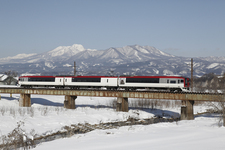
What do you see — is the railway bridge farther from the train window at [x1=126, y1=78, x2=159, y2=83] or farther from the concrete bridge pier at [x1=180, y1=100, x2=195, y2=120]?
the train window at [x1=126, y1=78, x2=159, y2=83]

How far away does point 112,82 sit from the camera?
185 feet

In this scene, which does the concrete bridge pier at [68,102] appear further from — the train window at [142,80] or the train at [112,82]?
the train window at [142,80]

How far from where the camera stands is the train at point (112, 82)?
50594 millimetres

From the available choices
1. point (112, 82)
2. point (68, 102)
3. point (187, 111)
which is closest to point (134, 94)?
point (112, 82)

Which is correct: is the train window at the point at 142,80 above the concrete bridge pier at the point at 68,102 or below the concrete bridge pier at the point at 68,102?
above

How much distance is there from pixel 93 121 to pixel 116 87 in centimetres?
1284

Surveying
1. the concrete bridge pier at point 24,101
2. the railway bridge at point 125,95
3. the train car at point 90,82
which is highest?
the train car at point 90,82

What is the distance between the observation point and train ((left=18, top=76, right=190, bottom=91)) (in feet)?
166

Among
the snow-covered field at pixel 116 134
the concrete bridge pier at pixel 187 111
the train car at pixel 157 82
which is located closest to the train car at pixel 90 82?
the train car at pixel 157 82

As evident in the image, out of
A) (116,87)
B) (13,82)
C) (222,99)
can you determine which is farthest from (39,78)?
(13,82)

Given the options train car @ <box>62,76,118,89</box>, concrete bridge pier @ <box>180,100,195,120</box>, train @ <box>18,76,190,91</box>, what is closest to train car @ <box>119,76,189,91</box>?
train @ <box>18,76,190,91</box>

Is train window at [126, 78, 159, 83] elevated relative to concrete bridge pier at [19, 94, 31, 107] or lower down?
elevated

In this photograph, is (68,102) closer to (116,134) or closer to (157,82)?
(157,82)

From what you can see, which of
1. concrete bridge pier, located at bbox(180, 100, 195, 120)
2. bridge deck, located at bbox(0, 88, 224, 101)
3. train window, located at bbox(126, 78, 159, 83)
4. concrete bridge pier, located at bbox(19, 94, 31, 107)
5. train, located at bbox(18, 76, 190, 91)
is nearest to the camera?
bridge deck, located at bbox(0, 88, 224, 101)
